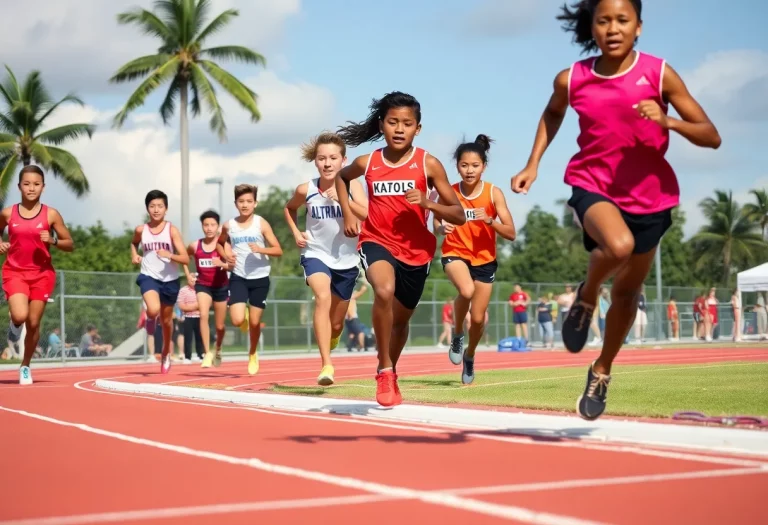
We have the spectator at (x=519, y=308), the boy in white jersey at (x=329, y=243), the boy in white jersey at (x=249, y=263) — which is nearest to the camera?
the boy in white jersey at (x=329, y=243)

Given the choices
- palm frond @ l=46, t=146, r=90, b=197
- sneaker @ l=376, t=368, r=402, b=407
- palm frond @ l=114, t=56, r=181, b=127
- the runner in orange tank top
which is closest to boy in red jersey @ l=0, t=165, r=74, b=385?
the runner in orange tank top

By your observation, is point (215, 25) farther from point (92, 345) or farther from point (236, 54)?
point (92, 345)

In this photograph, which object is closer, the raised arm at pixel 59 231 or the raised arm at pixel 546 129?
the raised arm at pixel 546 129

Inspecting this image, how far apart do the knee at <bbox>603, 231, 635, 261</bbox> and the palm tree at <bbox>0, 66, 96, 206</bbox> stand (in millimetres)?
45612

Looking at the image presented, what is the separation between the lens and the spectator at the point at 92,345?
1061 inches

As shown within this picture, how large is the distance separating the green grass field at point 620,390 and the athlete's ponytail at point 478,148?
234 cm

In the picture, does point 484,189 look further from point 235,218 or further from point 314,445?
point 314,445

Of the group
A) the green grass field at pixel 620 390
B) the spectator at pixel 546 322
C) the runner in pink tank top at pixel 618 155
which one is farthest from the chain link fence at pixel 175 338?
the runner in pink tank top at pixel 618 155

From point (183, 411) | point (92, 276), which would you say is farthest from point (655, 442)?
point (92, 276)

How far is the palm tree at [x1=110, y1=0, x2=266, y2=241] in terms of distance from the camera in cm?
4544

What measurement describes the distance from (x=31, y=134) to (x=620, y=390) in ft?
145

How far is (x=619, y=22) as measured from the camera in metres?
6.18

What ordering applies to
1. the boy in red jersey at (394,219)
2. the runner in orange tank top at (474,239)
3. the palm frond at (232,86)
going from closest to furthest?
1. the boy in red jersey at (394,219)
2. the runner in orange tank top at (474,239)
3. the palm frond at (232,86)

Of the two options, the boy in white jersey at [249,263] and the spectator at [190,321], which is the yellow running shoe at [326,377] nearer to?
the boy in white jersey at [249,263]
